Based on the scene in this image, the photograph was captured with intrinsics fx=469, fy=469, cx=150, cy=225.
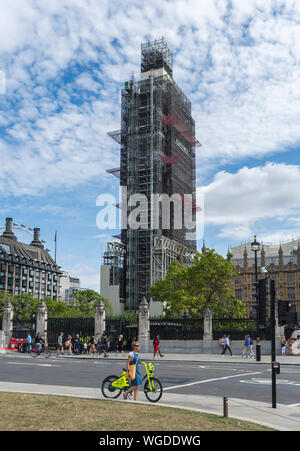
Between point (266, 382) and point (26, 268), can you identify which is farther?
point (26, 268)

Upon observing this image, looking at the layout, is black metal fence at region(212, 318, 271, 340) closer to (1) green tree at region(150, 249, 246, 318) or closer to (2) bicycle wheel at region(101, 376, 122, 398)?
(1) green tree at region(150, 249, 246, 318)

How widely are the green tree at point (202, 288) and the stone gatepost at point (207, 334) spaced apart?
827 cm

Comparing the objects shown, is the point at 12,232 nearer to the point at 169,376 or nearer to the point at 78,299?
the point at 78,299

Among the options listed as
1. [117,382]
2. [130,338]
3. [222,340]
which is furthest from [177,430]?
[130,338]

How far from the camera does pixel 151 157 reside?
83688 mm

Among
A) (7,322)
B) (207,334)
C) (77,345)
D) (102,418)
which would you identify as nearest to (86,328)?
(77,345)

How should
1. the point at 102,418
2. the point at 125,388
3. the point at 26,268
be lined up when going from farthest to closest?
1. the point at 26,268
2. the point at 125,388
3. the point at 102,418

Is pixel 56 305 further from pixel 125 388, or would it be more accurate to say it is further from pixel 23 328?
pixel 125 388

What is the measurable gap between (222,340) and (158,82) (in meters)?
64.4

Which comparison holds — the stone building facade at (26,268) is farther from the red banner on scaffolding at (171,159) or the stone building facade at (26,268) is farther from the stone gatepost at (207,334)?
the stone gatepost at (207,334)

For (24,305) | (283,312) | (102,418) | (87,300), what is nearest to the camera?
Answer: (102,418)

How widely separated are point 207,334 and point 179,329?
2.78 meters

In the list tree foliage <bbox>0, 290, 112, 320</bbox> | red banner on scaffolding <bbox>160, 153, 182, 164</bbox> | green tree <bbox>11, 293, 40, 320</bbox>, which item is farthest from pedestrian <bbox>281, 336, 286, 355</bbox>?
green tree <bbox>11, 293, 40, 320</bbox>

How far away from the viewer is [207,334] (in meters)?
40.2
